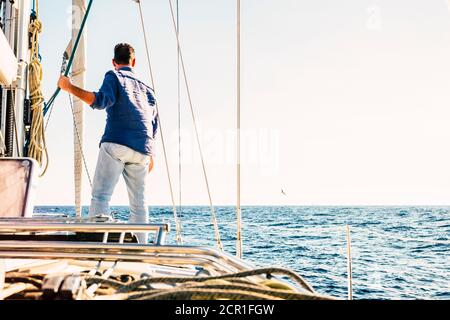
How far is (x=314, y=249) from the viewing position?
46.9 ft

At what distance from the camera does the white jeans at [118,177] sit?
7.95 feet

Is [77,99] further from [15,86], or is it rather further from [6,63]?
[6,63]

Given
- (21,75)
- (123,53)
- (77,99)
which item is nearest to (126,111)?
(123,53)

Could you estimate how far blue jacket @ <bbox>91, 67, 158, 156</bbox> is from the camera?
2473 mm

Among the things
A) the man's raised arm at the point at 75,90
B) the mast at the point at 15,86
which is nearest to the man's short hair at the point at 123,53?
the man's raised arm at the point at 75,90

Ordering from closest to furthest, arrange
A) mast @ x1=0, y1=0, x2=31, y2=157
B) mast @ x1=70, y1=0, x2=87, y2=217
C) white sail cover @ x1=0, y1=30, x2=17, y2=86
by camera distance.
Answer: white sail cover @ x1=0, y1=30, x2=17, y2=86, mast @ x1=0, y1=0, x2=31, y2=157, mast @ x1=70, y1=0, x2=87, y2=217

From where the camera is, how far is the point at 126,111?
99.7 inches

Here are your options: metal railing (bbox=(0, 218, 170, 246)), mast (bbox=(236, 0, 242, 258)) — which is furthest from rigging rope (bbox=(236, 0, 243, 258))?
metal railing (bbox=(0, 218, 170, 246))

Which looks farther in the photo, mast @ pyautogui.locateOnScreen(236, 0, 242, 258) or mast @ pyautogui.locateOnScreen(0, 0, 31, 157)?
mast @ pyautogui.locateOnScreen(0, 0, 31, 157)

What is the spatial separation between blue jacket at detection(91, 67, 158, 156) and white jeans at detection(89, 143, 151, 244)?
0.15 feet

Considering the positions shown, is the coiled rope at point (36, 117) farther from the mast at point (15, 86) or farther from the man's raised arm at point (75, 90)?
the man's raised arm at point (75, 90)

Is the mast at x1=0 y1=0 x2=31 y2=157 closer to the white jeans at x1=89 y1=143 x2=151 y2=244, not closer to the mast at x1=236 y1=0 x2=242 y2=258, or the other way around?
the white jeans at x1=89 y1=143 x2=151 y2=244

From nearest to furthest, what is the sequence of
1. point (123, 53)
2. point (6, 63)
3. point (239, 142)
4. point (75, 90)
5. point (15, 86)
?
1. point (6, 63)
2. point (75, 90)
3. point (239, 142)
4. point (123, 53)
5. point (15, 86)

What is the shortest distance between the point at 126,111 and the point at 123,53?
0.32 metres
